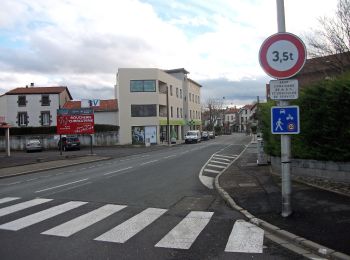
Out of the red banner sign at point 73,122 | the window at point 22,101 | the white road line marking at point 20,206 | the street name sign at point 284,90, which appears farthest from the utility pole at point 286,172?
the window at point 22,101

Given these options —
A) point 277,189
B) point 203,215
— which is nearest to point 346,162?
point 277,189

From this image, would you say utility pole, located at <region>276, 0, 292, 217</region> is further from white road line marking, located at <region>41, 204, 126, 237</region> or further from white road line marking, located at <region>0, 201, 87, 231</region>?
white road line marking, located at <region>0, 201, 87, 231</region>

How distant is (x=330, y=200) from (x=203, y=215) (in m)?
2.71

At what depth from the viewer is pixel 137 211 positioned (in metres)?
10.4

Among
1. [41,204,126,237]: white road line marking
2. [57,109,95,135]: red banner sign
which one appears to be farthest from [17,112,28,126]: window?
[41,204,126,237]: white road line marking

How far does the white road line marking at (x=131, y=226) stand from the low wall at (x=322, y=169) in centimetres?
484

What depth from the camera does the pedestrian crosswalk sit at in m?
7.38

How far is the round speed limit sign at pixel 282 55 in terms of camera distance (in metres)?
8.57

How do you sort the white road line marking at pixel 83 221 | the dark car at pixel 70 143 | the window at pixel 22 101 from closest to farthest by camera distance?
the white road line marking at pixel 83 221 → the dark car at pixel 70 143 → the window at pixel 22 101

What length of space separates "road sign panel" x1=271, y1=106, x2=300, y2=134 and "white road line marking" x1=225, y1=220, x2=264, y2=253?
184 centimetres

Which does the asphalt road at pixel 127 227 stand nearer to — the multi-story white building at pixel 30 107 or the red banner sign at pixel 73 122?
the red banner sign at pixel 73 122

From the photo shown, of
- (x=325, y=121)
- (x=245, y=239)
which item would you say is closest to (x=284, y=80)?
(x=245, y=239)

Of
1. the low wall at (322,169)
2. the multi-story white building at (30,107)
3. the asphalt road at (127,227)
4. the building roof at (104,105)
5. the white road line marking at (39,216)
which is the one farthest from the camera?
the multi-story white building at (30,107)

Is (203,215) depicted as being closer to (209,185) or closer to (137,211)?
(137,211)
